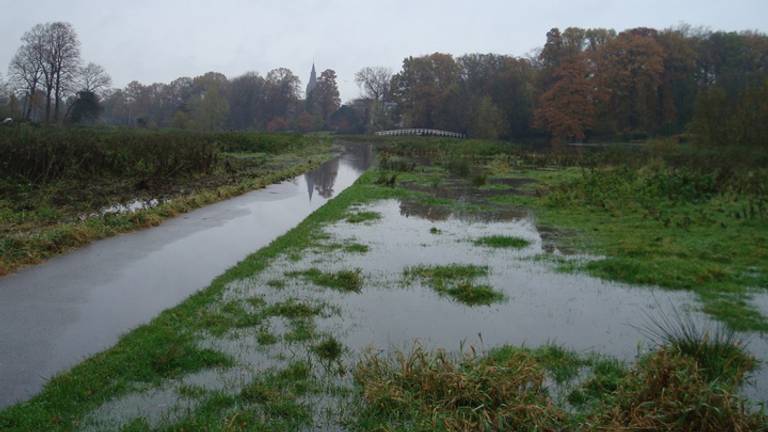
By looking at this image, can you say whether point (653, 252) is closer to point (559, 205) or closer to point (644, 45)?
point (559, 205)

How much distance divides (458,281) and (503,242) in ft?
10.9

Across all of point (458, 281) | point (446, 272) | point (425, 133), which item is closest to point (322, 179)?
point (446, 272)

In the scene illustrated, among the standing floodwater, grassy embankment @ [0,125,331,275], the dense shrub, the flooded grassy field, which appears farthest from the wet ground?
the dense shrub

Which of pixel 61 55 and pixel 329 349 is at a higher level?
pixel 61 55

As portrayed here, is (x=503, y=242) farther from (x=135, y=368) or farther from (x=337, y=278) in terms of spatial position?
(x=135, y=368)

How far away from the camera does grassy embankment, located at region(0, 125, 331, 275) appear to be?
1082cm

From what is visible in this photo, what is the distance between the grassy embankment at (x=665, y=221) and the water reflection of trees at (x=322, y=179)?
3.03m

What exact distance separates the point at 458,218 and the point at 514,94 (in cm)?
6232

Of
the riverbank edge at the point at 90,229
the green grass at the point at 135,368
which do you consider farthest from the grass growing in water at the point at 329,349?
the riverbank edge at the point at 90,229

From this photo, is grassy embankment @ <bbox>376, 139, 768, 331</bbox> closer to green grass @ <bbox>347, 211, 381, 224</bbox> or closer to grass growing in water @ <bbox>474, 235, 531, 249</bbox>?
grass growing in water @ <bbox>474, 235, 531, 249</bbox>

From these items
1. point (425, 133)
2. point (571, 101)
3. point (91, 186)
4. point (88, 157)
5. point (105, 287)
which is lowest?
point (105, 287)

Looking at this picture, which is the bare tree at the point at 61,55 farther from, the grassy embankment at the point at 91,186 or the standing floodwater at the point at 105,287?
the standing floodwater at the point at 105,287

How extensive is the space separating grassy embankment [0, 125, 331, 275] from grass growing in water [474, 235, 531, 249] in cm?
759

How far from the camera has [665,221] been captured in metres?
13.5
